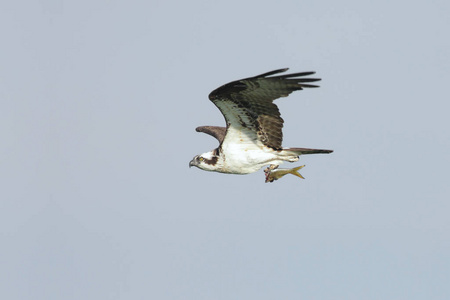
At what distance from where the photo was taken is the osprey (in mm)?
18547

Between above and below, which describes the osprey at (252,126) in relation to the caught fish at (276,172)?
above

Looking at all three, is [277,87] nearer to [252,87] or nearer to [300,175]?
[252,87]

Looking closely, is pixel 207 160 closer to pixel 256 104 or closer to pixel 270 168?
pixel 270 168

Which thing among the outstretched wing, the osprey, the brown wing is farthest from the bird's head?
the brown wing

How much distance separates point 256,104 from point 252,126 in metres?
0.82

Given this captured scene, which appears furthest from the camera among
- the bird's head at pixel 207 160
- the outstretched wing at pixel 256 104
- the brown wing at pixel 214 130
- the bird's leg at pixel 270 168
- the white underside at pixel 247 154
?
the brown wing at pixel 214 130

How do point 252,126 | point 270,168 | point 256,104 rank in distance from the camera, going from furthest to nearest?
point 270,168 < point 252,126 < point 256,104

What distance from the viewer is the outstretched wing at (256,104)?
725 inches

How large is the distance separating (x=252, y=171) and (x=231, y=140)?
1104mm

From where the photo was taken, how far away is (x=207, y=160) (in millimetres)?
21375

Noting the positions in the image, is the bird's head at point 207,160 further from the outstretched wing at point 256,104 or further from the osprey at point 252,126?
the outstretched wing at point 256,104

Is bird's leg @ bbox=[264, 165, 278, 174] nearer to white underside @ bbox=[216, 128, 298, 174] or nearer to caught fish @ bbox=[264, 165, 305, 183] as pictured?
caught fish @ bbox=[264, 165, 305, 183]

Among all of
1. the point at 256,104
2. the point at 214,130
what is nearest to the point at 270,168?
the point at 256,104

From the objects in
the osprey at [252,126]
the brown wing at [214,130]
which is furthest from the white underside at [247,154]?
the brown wing at [214,130]
